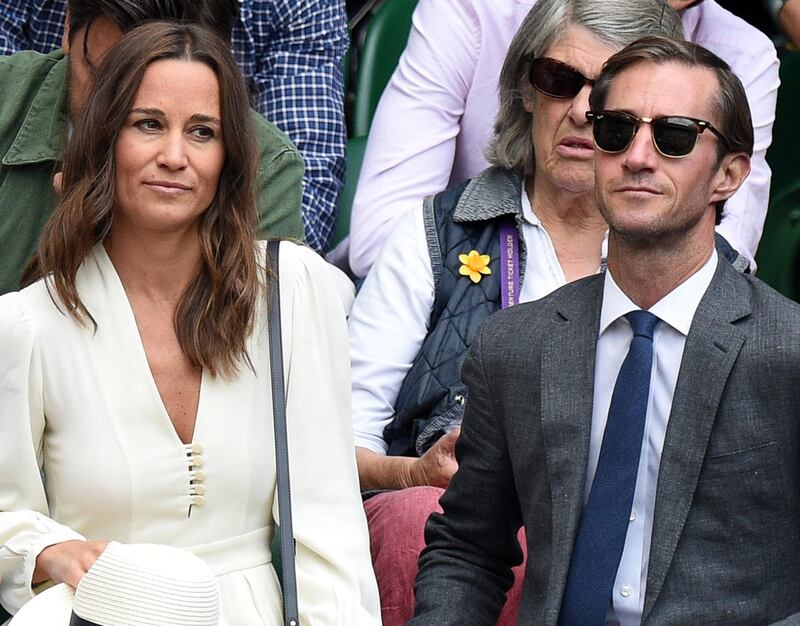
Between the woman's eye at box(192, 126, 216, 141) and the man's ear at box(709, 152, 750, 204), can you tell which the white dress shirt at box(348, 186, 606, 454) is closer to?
the woman's eye at box(192, 126, 216, 141)

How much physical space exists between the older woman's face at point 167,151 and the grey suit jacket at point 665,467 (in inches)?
24.9

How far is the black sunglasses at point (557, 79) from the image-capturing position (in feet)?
11.6

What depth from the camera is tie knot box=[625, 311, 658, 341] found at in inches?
102

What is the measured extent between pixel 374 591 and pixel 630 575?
22.3 inches

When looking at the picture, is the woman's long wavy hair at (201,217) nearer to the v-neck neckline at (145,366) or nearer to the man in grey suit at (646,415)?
the v-neck neckline at (145,366)

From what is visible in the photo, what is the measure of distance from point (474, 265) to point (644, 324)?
99 cm

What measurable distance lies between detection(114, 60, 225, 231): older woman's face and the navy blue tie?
905mm

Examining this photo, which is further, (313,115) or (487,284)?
(313,115)

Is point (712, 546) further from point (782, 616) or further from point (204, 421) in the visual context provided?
point (204, 421)

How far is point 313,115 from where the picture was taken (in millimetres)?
4160

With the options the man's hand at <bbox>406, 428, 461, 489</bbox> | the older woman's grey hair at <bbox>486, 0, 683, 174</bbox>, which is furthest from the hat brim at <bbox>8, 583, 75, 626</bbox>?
the older woman's grey hair at <bbox>486, 0, 683, 174</bbox>

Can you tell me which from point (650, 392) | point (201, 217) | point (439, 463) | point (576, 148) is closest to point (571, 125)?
point (576, 148)

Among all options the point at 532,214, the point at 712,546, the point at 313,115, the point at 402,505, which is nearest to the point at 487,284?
the point at 532,214

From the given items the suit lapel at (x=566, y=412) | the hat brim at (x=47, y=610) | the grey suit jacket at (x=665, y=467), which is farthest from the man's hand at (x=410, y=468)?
the hat brim at (x=47, y=610)
